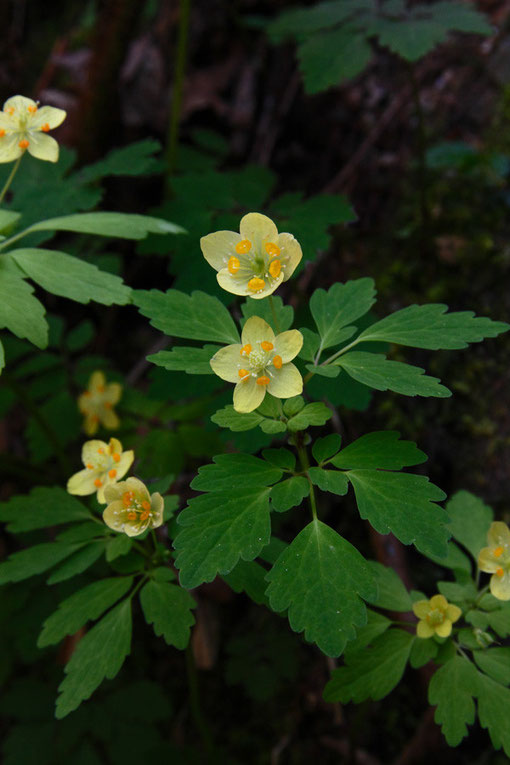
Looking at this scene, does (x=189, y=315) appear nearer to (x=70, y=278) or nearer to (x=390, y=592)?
(x=70, y=278)

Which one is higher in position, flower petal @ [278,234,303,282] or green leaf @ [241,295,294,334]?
flower petal @ [278,234,303,282]

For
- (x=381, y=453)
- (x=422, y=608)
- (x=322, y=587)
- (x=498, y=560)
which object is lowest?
(x=422, y=608)

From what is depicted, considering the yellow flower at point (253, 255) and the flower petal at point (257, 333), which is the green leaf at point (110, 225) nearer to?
the yellow flower at point (253, 255)

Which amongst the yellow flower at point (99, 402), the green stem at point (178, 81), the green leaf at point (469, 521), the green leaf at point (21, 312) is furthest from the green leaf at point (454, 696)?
the green stem at point (178, 81)

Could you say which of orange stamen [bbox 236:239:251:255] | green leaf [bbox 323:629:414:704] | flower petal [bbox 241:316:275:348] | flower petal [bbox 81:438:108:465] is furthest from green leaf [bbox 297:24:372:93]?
green leaf [bbox 323:629:414:704]

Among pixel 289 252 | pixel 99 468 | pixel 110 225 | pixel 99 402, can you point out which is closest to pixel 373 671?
pixel 99 468

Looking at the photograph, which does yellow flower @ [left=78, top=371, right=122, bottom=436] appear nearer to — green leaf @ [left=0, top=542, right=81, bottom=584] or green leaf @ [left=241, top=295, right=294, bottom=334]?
green leaf @ [left=0, top=542, right=81, bottom=584]

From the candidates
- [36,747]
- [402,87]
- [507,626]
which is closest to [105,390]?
[36,747]
